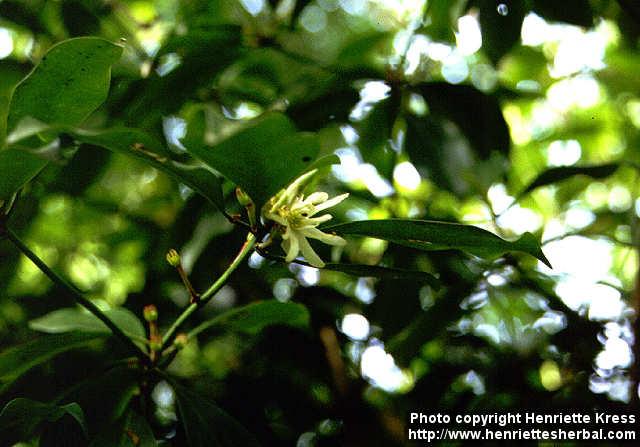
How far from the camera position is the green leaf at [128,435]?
2.92 ft

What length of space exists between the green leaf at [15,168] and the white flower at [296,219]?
259mm

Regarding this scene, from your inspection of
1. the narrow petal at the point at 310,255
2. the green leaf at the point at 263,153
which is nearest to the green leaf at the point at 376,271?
the narrow petal at the point at 310,255

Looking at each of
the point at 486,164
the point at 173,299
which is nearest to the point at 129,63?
the point at 173,299

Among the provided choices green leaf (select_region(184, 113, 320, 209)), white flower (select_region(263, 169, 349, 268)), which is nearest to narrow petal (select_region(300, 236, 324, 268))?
→ white flower (select_region(263, 169, 349, 268))

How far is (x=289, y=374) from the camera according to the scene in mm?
1513

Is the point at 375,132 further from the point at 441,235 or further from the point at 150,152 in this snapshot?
the point at 150,152

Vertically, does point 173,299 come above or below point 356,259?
below

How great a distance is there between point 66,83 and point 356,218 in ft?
2.86

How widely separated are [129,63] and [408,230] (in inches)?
36.2

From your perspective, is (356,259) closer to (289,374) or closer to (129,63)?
(289,374)

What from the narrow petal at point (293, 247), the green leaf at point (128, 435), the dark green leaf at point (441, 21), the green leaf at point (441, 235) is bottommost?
the green leaf at point (128, 435)

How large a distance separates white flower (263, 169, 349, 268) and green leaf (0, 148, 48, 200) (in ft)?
0.85

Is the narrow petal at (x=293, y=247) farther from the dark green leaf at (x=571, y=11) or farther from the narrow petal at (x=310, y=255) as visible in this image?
the dark green leaf at (x=571, y=11)

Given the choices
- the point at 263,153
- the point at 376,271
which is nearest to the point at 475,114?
the point at 376,271
